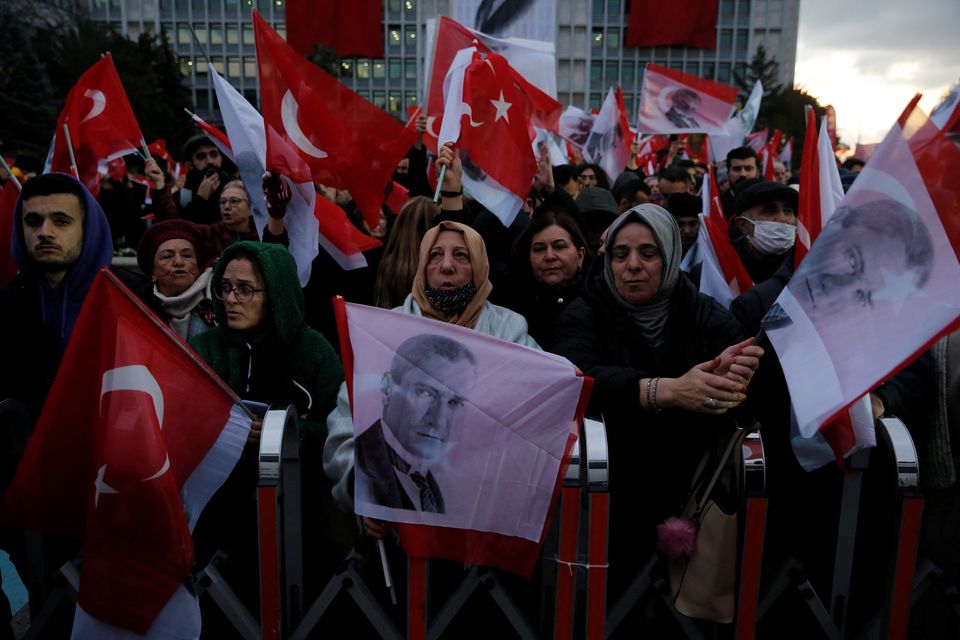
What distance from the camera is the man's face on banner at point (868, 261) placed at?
1846 millimetres

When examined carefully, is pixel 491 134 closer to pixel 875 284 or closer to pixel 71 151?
pixel 71 151

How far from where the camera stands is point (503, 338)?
111 inches

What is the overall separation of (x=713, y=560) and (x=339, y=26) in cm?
3964

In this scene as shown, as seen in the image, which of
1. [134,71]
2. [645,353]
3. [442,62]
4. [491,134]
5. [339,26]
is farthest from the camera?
[134,71]

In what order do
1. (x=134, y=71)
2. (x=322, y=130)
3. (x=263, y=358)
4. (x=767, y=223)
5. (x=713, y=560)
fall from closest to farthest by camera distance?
(x=713, y=560) < (x=263, y=358) < (x=767, y=223) < (x=322, y=130) < (x=134, y=71)

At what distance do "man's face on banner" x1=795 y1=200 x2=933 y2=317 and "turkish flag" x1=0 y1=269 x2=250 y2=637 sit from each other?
1.90 m

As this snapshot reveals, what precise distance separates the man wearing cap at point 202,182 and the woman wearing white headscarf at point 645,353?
4.24 meters

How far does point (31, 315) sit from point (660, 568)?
280 centimetres

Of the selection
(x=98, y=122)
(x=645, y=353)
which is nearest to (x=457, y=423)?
(x=645, y=353)

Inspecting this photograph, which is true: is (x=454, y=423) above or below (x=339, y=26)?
below

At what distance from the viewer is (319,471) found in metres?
2.82

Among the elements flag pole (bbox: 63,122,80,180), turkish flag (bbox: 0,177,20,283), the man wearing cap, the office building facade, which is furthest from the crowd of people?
the office building facade

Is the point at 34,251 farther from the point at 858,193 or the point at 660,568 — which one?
the point at 858,193

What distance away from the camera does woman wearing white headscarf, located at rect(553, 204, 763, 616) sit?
2.51 m
